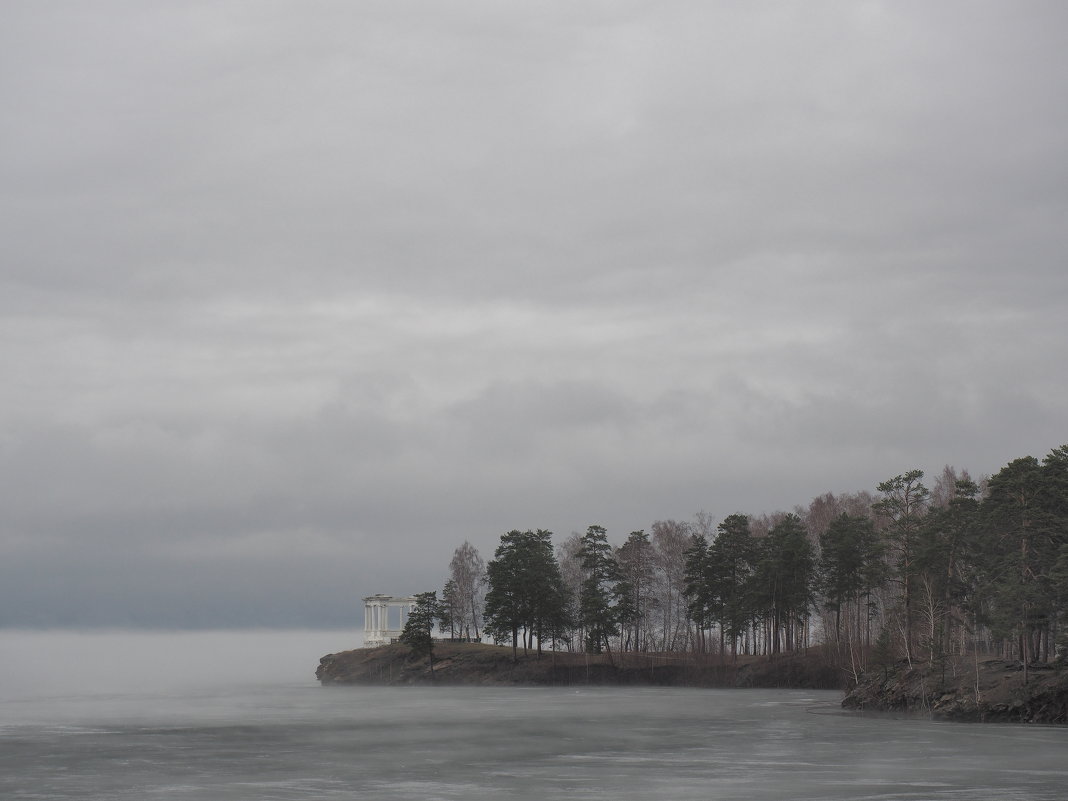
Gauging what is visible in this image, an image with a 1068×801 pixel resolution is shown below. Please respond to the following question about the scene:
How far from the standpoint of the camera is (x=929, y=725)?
72500 millimetres

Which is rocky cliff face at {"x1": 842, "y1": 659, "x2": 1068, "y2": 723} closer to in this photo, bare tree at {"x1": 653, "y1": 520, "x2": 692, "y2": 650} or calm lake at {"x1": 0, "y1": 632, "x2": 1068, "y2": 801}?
calm lake at {"x1": 0, "y1": 632, "x2": 1068, "y2": 801}

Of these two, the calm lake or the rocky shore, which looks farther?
→ the rocky shore

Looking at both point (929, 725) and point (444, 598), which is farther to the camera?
point (444, 598)

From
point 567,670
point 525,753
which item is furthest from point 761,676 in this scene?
point 525,753

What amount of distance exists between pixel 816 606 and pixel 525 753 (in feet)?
261

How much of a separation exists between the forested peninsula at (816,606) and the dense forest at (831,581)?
226 millimetres

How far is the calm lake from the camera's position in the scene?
1756 inches

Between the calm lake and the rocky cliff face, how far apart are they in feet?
13.7

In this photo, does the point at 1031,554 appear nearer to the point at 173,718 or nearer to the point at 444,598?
the point at 173,718

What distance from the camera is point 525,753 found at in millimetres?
58938

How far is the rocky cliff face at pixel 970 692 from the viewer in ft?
243

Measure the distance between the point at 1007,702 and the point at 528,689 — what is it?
67.5 metres

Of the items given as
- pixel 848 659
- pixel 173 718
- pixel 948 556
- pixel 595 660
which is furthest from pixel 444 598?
pixel 948 556

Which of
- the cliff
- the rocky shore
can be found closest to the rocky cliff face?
the rocky shore
